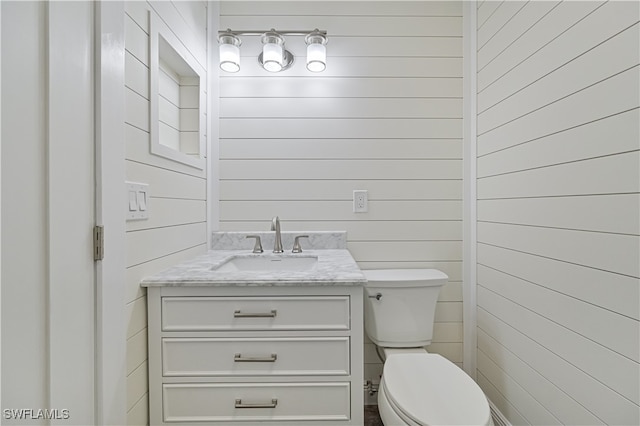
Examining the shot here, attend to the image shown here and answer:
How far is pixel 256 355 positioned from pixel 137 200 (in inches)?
25.5

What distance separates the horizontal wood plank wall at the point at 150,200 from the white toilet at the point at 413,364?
0.84 meters

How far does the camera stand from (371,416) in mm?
1589

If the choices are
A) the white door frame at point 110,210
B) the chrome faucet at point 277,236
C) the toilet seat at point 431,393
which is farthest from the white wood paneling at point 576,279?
the white door frame at point 110,210

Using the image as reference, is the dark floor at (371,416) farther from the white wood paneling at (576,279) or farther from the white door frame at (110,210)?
the white door frame at (110,210)

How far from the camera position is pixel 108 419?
87 cm

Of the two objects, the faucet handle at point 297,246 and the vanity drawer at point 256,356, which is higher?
the faucet handle at point 297,246

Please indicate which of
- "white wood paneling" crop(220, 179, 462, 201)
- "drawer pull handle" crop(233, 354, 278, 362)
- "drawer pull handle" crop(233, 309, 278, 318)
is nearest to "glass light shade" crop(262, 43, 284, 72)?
"white wood paneling" crop(220, 179, 462, 201)

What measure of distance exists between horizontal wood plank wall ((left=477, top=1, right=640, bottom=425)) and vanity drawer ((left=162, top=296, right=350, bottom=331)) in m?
0.73

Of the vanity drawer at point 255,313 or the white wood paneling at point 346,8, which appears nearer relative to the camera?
the vanity drawer at point 255,313

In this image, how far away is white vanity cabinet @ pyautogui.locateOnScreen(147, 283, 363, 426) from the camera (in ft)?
3.42

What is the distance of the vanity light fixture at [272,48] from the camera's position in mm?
1581

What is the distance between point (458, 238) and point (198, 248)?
141cm

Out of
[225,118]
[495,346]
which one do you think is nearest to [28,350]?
[225,118]

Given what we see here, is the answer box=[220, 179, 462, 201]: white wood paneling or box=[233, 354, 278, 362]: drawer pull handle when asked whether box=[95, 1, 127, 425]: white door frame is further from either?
box=[220, 179, 462, 201]: white wood paneling
